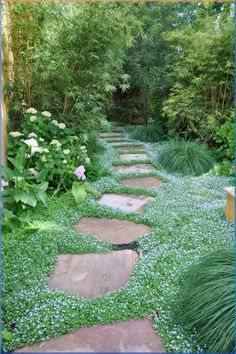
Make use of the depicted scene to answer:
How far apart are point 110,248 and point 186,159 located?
230 centimetres

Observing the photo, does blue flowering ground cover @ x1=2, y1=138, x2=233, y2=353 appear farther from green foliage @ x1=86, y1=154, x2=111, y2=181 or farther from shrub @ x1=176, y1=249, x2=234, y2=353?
green foliage @ x1=86, y1=154, x2=111, y2=181

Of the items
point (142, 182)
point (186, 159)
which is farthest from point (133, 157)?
point (142, 182)

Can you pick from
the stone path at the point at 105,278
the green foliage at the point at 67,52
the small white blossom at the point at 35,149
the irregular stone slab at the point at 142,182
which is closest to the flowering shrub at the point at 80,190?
the stone path at the point at 105,278

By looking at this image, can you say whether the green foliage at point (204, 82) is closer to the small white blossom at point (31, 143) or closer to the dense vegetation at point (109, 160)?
the dense vegetation at point (109, 160)

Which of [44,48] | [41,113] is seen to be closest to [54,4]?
[44,48]

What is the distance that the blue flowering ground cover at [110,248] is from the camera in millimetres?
1400

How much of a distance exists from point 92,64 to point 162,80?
2.84 meters

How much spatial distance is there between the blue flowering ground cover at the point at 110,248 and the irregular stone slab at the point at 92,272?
5 cm

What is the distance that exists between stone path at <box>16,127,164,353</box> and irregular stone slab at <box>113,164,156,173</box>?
91 cm

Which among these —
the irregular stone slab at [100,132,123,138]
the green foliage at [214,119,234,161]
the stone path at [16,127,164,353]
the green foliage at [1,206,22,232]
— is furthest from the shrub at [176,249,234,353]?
the irregular stone slab at [100,132,123,138]

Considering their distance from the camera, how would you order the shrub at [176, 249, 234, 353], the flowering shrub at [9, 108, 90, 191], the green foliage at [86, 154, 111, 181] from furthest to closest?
the green foliage at [86, 154, 111, 181]
the flowering shrub at [9, 108, 90, 191]
the shrub at [176, 249, 234, 353]

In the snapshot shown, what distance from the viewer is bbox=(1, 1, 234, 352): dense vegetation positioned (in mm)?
1457

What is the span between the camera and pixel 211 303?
1.34m

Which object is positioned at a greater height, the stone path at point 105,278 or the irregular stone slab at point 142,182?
the irregular stone slab at point 142,182
